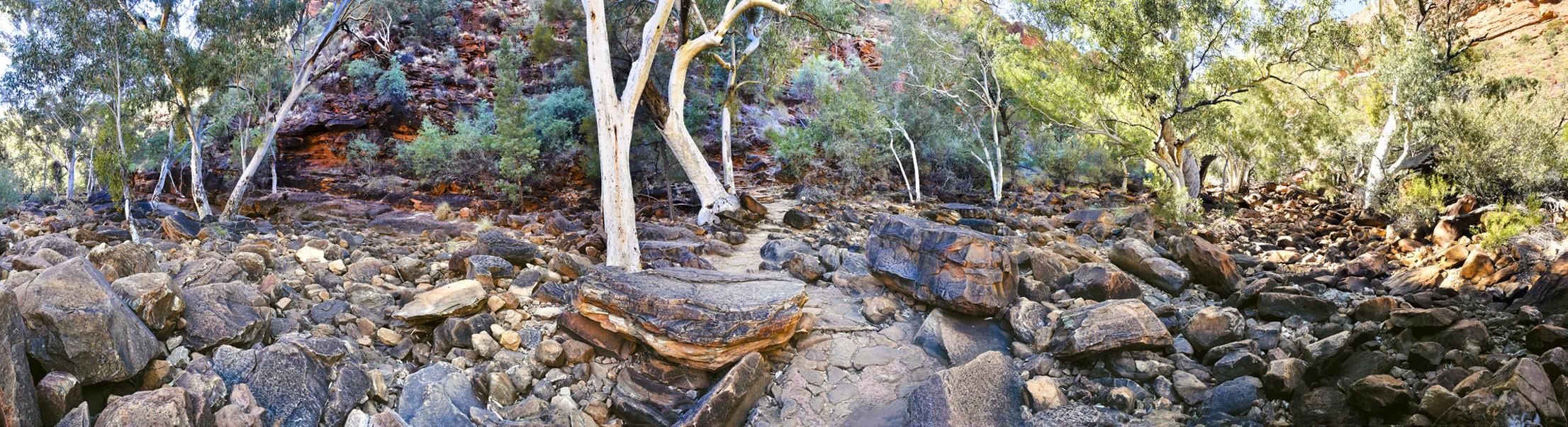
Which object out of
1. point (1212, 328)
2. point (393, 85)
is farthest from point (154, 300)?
point (393, 85)

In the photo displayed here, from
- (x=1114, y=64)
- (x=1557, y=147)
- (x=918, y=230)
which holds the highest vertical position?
(x=1114, y=64)

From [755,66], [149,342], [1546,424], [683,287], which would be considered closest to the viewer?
[1546,424]

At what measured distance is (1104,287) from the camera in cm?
686

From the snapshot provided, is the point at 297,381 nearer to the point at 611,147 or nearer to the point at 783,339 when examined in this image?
the point at 783,339

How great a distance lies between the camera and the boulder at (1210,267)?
7.55 m

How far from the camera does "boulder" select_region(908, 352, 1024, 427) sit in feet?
14.6

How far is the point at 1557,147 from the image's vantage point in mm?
12016

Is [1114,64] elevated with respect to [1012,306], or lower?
elevated

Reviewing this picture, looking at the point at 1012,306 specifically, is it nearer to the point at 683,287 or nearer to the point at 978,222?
the point at 683,287

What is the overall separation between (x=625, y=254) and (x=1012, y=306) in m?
4.50

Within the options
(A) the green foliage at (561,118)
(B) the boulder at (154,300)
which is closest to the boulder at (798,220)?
(A) the green foliage at (561,118)

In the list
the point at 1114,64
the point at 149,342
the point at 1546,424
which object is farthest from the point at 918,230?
the point at 1114,64

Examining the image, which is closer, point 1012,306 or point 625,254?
point 1012,306

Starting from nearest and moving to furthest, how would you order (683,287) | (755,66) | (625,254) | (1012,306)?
1. (683,287)
2. (1012,306)
3. (625,254)
4. (755,66)
